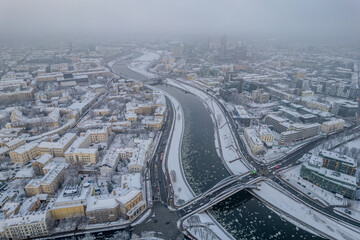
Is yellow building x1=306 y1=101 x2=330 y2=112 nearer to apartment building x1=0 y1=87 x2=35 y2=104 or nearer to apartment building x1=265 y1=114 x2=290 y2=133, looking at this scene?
apartment building x1=265 y1=114 x2=290 y2=133

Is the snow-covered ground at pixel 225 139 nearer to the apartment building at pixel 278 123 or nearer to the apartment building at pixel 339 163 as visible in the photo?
the apartment building at pixel 278 123

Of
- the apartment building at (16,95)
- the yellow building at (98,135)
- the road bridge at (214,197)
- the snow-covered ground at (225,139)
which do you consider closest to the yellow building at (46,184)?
the yellow building at (98,135)

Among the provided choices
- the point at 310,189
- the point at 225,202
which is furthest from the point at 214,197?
the point at 310,189

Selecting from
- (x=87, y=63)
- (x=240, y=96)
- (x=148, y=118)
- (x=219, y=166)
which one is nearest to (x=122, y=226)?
(x=219, y=166)

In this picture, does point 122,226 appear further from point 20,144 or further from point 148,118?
point 148,118

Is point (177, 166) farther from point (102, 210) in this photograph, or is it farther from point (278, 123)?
point (278, 123)

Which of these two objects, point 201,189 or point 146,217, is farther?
point 201,189

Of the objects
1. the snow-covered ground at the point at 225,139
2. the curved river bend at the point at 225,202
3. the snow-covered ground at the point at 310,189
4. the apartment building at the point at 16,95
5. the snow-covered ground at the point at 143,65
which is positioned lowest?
the curved river bend at the point at 225,202
